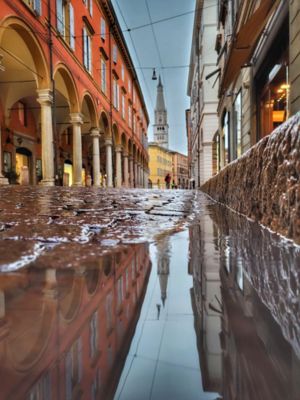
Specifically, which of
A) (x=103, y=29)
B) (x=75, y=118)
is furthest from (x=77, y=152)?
(x=103, y=29)

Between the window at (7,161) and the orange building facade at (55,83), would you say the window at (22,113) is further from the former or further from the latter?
the window at (7,161)

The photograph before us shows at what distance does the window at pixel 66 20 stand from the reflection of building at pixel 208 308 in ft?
47.9

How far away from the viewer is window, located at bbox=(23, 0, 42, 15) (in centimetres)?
1105

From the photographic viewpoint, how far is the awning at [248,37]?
256 inches

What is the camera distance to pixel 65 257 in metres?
1.52

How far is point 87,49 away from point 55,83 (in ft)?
13.1

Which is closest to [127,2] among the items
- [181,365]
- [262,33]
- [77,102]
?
[77,102]

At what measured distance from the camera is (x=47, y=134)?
12656 mm


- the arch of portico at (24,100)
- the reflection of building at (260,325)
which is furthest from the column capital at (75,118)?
the reflection of building at (260,325)

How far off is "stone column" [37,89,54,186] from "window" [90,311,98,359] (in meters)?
12.5

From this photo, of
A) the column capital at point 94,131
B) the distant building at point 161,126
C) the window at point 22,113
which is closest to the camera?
the window at point 22,113

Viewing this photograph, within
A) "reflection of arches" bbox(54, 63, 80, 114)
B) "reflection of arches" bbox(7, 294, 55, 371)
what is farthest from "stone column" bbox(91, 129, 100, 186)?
"reflection of arches" bbox(7, 294, 55, 371)

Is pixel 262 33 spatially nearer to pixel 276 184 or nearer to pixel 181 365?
pixel 276 184

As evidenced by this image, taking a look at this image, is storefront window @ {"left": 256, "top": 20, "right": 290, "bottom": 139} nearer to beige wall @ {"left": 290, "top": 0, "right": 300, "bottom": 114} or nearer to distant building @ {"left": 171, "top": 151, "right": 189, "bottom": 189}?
beige wall @ {"left": 290, "top": 0, "right": 300, "bottom": 114}
